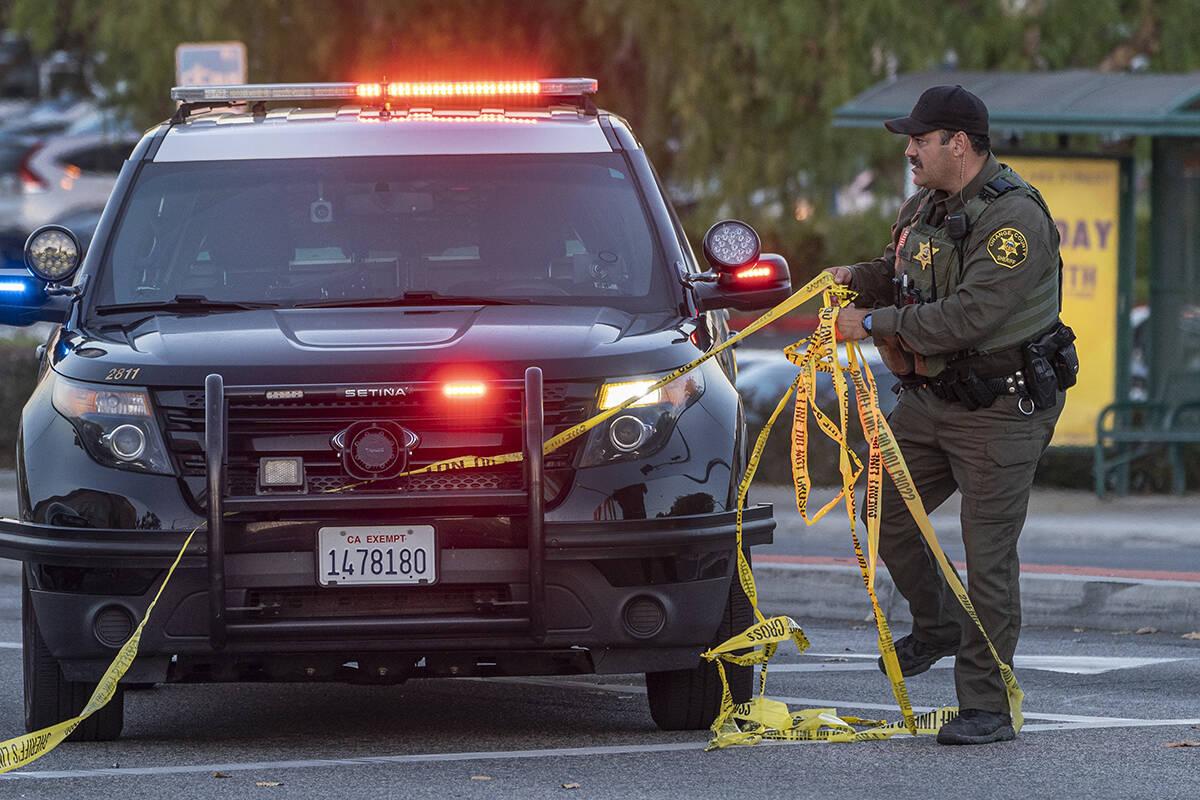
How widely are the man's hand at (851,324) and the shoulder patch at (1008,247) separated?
1.32ft

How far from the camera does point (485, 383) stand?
19.2ft

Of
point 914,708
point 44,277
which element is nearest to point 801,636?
point 914,708

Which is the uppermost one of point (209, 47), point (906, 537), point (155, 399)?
point (209, 47)

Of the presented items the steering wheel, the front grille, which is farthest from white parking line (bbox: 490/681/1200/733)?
the front grille

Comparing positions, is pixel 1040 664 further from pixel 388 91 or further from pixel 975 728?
pixel 388 91

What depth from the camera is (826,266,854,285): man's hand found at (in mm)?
6621

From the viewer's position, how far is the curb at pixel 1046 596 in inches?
354

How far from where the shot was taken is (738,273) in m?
6.82

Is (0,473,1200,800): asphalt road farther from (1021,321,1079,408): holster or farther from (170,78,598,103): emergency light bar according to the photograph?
(170,78,598,103): emergency light bar

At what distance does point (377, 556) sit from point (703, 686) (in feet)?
3.67

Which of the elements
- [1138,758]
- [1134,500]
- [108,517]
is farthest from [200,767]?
[1134,500]

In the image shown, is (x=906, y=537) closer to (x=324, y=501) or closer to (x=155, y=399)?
(x=324, y=501)

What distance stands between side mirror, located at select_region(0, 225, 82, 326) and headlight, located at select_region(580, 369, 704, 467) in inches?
71.7

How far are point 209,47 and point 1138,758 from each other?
8.80m
